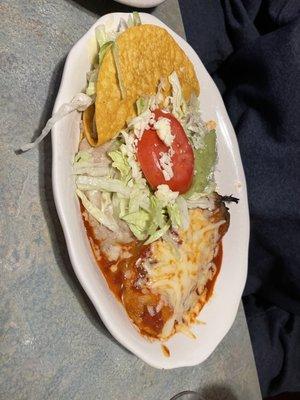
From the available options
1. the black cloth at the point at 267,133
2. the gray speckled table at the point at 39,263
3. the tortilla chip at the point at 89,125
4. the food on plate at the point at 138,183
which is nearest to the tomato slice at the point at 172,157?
the food on plate at the point at 138,183

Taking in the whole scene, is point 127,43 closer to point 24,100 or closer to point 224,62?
point 24,100

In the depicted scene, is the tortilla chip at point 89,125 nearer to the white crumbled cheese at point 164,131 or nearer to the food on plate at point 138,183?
the food on plate at point 138,183

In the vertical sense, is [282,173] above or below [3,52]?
below

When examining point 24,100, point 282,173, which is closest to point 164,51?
point 24,100

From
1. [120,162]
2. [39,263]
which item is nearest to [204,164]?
[120,162]

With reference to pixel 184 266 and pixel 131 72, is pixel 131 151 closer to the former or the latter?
pixel 131 72

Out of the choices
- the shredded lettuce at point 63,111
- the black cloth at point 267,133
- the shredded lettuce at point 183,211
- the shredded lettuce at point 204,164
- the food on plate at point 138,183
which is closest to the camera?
the shredded lettuce at point 63,111
